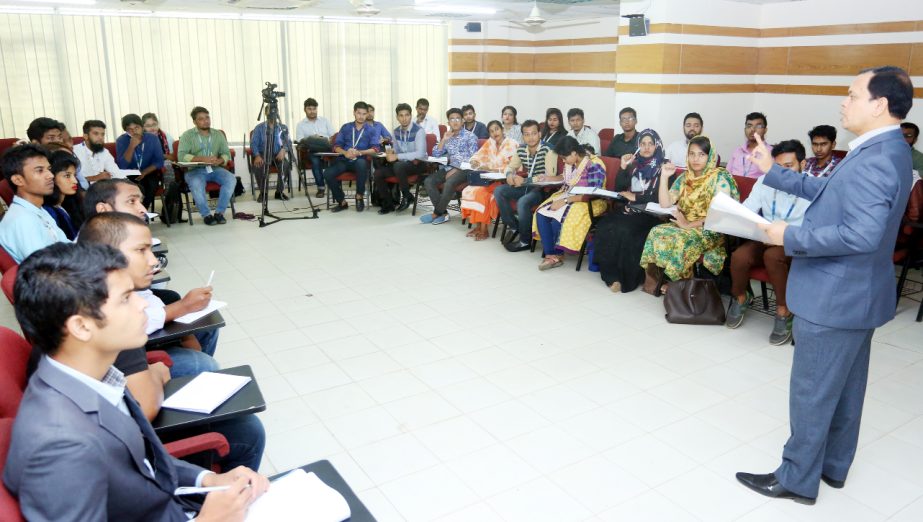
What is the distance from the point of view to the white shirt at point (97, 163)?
682 centimetres

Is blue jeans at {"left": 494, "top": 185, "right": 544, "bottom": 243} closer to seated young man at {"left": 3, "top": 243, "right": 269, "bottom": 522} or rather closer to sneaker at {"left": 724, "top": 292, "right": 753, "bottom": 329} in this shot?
sneaker at {"left": 724, "top": 292, "right": 753, "bottom": 329}

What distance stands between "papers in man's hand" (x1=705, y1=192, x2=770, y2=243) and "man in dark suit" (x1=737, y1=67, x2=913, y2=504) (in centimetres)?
14

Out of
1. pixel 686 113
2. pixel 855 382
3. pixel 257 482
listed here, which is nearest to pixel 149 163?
pixel 686 113

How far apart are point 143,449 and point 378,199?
7198 millimetres

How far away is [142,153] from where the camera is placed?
23.9 feet

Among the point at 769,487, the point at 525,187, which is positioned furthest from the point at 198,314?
the point at 525,187

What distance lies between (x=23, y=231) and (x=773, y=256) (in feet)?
14.7

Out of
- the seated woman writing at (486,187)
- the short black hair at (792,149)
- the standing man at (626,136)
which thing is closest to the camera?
the short black hair at (792,149)

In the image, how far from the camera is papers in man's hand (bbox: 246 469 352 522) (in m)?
1.62

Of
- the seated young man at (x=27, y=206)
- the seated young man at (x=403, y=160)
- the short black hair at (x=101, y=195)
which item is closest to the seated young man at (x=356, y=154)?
the seated young man at (x=403, y=160)

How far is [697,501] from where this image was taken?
9.04 ft

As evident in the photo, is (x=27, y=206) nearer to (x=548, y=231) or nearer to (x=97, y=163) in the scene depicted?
(x=97, y=163)

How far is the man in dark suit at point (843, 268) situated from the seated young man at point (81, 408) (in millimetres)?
2146

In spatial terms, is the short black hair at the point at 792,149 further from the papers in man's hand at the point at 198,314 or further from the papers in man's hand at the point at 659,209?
the papers in man's hand at the point at 198,314
